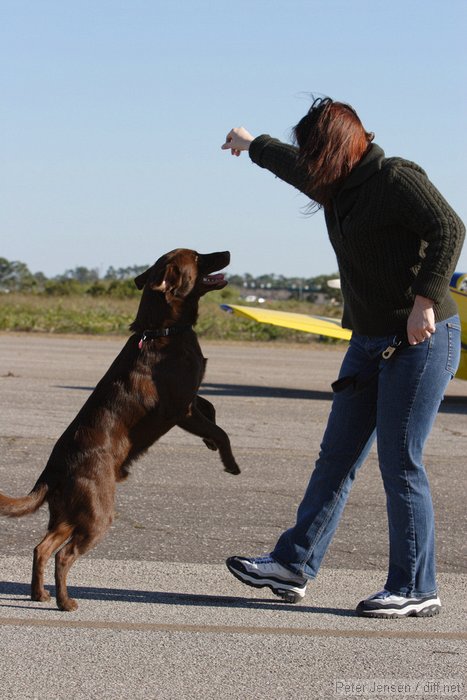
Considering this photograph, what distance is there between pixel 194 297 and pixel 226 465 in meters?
0.88

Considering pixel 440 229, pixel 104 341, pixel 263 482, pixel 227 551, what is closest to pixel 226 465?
pixel 227 551

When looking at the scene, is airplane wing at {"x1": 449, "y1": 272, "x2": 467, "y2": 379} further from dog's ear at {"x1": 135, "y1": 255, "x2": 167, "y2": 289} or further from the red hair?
the red hair

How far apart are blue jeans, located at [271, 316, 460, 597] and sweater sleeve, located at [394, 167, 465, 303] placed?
30 centimetres

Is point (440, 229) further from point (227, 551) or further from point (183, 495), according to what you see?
point (183, 495)

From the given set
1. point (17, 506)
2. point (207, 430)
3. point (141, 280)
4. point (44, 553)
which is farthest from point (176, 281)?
point (44, 553)

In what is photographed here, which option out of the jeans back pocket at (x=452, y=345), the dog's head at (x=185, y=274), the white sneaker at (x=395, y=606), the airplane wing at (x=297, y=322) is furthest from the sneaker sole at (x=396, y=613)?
the airplane wing at (x=297, y=322)

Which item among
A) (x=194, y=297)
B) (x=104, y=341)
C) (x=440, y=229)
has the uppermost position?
(x=440, y=229)

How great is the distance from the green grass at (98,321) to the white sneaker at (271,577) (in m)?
23.1

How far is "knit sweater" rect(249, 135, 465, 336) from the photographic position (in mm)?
4227

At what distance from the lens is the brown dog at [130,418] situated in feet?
14.8

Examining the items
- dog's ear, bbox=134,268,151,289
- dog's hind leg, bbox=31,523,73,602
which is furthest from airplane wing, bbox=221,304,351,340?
dog's hind leg, bbox=31,523,73,602

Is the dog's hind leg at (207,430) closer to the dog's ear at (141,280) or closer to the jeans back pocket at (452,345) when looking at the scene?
the dog's ear at (141,280)

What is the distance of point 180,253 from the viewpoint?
17.1 ft

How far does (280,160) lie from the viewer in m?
4.67
